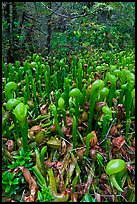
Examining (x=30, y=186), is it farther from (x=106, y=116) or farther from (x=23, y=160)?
(x=106, y=116)

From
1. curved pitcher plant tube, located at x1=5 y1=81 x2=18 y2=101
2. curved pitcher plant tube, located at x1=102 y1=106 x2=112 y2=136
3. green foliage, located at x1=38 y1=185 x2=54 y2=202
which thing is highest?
curved pitcher plant tube, located at x1=5 y1=81 x2=18 y2=101

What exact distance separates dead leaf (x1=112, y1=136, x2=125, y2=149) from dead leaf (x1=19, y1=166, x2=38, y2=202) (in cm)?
41

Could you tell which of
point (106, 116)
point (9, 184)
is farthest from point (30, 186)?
point (106, 116)

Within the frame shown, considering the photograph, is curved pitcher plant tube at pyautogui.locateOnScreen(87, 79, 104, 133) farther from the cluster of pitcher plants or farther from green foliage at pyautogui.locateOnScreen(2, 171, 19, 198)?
green foliage at pyautogui.locateOnScreen(2, 171, 19, 198)

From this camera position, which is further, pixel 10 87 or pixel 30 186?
pixel 10 87

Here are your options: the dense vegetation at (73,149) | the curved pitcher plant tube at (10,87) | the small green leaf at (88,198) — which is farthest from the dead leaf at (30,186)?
the curved pitcher plant tube at (10,87)

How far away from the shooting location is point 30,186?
103 cm

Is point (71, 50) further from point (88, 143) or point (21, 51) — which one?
point (88, 143)

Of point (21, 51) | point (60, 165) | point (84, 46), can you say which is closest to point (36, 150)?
point (60, 165)

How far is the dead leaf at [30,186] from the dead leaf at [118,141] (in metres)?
0.41

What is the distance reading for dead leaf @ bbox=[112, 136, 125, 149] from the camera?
1.13 m

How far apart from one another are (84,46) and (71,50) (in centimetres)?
28

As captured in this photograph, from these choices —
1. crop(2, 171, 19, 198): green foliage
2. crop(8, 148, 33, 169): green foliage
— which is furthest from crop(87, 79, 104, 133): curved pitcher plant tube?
crop(2, 171, 19, 198): green foliage

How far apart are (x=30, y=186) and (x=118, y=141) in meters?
0.45
